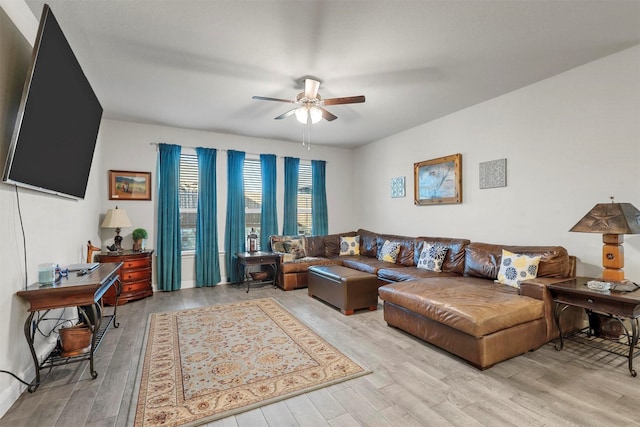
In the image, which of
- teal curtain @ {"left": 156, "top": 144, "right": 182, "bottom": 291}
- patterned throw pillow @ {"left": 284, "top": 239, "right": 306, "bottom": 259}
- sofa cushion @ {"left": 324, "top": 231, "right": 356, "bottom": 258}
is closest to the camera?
teal curtain @ {"left": 156, "top": 144, "right": 182, "bottom": 291}

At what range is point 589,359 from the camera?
2545 mm

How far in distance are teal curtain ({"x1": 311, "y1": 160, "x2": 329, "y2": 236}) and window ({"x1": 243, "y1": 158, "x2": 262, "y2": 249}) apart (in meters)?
1.16

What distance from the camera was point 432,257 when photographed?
4332mm

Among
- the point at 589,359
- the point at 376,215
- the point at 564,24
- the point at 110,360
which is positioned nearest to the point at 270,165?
the point at 376,215

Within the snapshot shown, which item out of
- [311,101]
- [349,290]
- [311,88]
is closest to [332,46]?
[311,88]

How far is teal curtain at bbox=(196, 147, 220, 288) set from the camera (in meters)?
5.26

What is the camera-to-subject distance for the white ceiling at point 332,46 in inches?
88.4

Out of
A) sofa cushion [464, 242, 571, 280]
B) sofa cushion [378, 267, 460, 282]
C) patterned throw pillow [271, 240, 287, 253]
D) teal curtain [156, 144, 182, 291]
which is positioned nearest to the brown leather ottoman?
sofa cushion [378, 267, 460, 282]

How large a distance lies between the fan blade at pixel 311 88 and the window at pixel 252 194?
2.80 m

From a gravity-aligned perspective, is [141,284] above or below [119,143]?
below

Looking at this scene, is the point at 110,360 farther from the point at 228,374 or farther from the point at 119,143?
the point at 119,143

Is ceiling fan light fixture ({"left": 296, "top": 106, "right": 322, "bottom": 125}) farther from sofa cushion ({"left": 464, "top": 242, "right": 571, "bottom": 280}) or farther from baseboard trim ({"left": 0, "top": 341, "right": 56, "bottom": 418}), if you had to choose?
baseboard trim ({"left": 0, "top": 341, "right": 56, "bottom": 418})

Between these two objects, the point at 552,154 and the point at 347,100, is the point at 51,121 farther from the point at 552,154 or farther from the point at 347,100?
the point at 552,154

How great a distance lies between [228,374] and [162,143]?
161 inches
